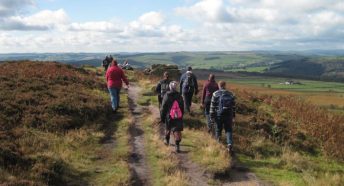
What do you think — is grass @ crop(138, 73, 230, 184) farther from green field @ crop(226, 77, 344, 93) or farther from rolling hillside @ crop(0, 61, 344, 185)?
green field @ crop(226, 77, 344, 93)

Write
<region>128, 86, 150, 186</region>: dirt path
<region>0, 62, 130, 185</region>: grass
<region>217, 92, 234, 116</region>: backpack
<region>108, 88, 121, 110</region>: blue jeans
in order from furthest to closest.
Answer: <region>108, 88, 121, 110</region>: blue jeans → <region>217, 92, 234, 116</region>: backpack → <region>128, 86, 150, 186</region>: dirt path → <region>0, 62, 130, 185</region>: grass

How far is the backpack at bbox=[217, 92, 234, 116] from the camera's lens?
51.2ft

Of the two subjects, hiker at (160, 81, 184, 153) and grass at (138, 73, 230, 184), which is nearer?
Result: grass at (138, 73, 230, 184)

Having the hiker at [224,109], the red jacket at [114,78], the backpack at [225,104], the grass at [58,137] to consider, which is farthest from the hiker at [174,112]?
the red jacket at [114,78]

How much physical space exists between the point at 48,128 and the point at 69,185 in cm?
590

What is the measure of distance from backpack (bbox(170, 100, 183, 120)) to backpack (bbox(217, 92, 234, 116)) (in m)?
1.42

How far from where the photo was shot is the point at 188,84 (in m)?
21.1

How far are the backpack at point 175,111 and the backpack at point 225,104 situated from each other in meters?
1.42

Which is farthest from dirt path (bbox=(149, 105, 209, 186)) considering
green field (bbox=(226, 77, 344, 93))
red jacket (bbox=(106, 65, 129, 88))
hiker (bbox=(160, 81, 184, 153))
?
green field (bbox=(226, 77, 344, 93))

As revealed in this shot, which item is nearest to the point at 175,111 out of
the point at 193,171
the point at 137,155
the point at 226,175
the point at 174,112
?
the point at 174,112

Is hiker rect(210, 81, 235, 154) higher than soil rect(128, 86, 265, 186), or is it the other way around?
hiker rect(210, 81, 235, 154)

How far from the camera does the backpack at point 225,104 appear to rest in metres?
15.6

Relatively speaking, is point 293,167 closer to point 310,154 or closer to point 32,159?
point 310,154

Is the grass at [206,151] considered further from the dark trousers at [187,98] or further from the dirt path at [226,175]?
the dark trousers at [187,98]
